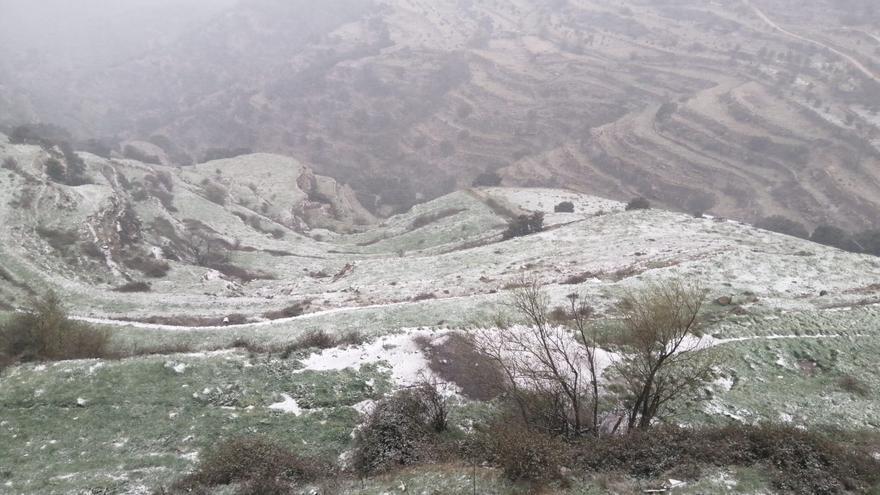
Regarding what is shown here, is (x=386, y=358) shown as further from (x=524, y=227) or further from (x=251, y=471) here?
(x=524, y=227)

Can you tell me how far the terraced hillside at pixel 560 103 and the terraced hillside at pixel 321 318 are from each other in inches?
1706

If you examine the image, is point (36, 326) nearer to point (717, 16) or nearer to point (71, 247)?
point (71, 247)

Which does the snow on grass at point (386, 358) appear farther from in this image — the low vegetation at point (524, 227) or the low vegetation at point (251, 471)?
the low vegetation at point (524, 227)

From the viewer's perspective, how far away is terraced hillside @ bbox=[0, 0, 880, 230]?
81688 millimetres

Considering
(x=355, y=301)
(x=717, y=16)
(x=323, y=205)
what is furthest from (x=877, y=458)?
(x=717, y=16)

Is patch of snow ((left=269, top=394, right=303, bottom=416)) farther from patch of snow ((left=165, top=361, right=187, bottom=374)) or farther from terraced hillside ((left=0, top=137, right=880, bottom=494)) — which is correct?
patch of snow ((left=165, top=361, right=187, bottom=374))

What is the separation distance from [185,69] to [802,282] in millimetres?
204280

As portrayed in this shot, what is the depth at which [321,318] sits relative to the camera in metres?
25.2

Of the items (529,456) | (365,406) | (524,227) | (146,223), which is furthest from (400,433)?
(146,223)

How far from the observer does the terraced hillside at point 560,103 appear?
8169cm

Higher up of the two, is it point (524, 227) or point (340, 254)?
point (524, 227)

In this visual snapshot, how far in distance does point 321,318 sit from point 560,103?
100m

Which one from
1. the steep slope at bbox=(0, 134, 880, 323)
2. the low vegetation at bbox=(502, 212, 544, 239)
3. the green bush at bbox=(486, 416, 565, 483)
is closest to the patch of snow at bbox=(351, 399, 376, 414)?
the green bush at bbox=(486, 416, 565, 483)

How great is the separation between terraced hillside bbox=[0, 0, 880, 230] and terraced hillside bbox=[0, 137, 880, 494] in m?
43.3
